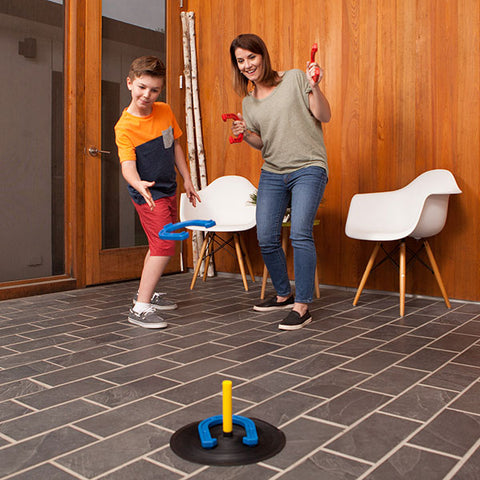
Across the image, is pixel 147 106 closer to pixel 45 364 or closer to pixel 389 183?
pixel 45 364

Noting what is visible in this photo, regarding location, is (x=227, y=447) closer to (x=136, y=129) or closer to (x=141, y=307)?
(x=141, y=307)

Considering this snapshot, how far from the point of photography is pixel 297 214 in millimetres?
2639

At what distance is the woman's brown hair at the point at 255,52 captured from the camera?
2.62 m

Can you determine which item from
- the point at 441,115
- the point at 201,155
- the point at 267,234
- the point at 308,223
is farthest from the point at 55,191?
the point at 441,115

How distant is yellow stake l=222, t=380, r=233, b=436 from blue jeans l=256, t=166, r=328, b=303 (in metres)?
1.40

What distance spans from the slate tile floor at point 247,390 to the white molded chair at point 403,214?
348 mm

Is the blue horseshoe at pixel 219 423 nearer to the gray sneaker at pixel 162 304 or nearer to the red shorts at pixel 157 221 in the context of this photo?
→ the red shorts at pixel 157 221

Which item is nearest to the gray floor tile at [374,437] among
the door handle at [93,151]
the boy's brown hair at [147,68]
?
the boy's brown hair at [147,68]

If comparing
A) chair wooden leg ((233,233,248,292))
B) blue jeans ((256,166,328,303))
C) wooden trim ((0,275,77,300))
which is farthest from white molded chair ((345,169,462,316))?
wooden trim ((0,275,77,300))

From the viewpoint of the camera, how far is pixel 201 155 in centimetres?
436

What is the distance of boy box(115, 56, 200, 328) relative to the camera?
2.56m

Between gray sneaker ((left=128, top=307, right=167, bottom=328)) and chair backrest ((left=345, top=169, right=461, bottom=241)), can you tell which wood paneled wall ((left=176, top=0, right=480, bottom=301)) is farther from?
gray sneaker ((left=128, top=307, right=167, bottom=328))

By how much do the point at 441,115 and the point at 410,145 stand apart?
252 mm

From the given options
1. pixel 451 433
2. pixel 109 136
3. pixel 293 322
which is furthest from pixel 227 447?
pixel 109 136
